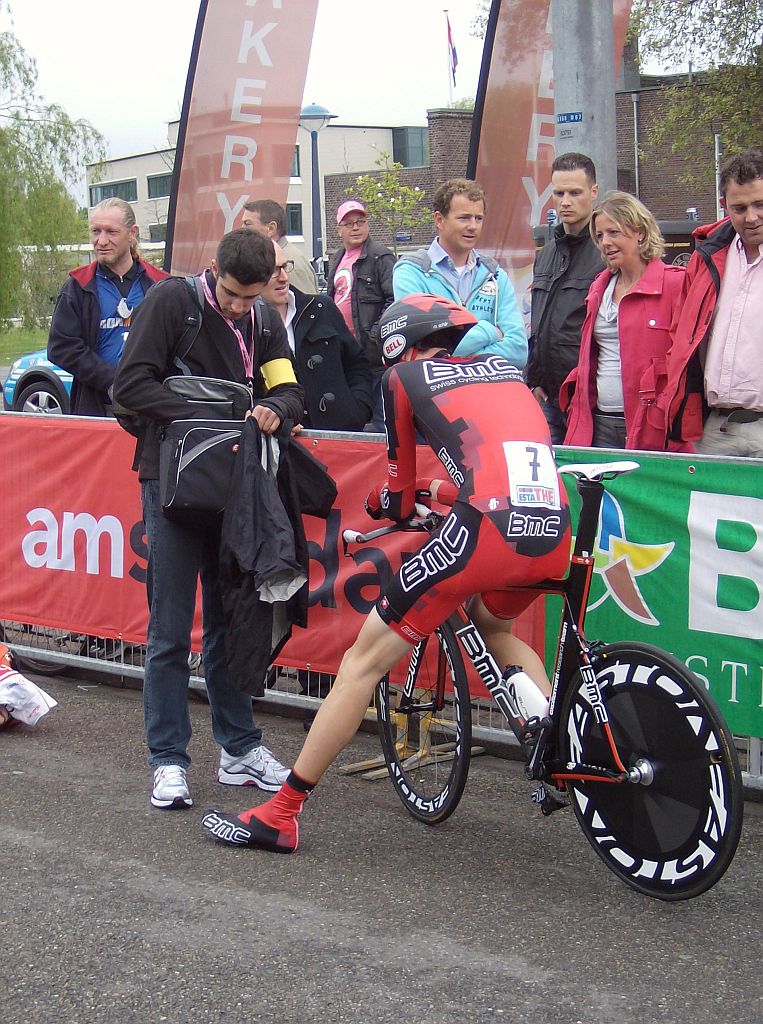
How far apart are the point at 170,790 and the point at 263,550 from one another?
99 cm

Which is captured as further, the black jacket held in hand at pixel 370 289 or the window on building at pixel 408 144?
the window on building at pixel 408 144

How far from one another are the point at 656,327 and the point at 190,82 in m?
6.33

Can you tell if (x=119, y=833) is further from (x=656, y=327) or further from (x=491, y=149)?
(x=491, y=149)

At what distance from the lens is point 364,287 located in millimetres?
7633

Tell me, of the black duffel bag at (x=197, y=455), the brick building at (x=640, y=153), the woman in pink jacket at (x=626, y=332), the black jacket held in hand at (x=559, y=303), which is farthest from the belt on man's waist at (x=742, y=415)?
the brick building at (x=640, y=153)

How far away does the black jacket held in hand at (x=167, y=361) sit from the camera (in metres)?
4.73

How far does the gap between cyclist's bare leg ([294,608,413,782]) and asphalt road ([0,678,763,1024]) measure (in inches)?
15.9

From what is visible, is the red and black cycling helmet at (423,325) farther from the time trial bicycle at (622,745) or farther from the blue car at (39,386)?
the blue car at (39,386)

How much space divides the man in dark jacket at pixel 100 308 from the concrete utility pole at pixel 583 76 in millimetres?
2488

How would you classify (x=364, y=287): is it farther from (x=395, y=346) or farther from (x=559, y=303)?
(x=395, y=346)

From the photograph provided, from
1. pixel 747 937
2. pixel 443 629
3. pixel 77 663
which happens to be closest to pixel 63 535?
pixel 77 663

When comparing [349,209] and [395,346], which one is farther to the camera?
[349,209]

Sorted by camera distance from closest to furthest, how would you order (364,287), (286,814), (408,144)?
(286,814)
(364,287)
(408,144)

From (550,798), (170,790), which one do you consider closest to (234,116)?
(170,790)
